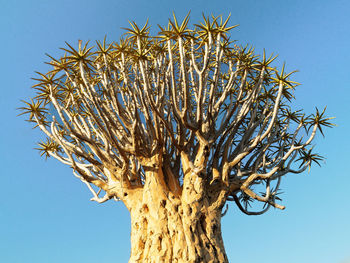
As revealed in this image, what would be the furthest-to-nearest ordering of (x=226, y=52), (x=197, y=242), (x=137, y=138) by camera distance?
(x=226, y=52)
(x=137, y=138)
(x=197, y=242)

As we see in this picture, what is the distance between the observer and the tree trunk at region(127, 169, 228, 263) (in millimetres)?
6410

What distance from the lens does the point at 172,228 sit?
6.68 metres

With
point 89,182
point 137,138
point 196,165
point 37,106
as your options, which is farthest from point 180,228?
point 37,106

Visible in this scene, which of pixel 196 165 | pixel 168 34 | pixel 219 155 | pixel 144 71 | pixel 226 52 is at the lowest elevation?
pixel 196 165

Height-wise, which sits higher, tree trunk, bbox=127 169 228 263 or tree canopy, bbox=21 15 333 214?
tree canopy, bbox=21 15 333 214

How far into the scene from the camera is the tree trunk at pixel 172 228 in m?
6.41

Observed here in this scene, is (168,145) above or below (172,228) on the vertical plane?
above

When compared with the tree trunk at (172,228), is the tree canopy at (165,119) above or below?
above

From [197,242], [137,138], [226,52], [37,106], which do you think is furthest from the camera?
[226,52]

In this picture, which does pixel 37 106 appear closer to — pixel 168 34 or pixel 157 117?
pixel 157 117

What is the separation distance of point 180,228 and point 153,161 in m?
1.70

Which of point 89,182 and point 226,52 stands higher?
point 226,52

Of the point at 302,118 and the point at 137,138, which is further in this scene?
the point at 302,118

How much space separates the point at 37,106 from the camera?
316 inches
